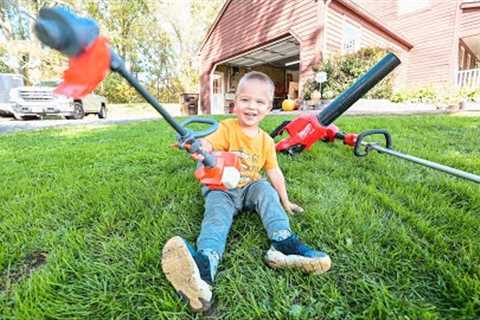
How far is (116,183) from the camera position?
6.23 feet

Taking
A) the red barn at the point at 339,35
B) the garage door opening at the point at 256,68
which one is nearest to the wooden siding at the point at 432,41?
the red barn at the point at 339,35

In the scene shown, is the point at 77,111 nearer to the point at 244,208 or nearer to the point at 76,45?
the point at 244,208

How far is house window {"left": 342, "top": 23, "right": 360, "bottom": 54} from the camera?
957 centimetres

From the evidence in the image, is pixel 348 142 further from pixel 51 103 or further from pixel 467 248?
pixel 51 103

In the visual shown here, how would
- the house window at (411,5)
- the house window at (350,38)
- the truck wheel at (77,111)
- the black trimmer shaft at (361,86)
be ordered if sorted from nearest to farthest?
the black trimmer shaft at (361,86) < the truck wheel at (77,111) < the house window at (350,38) < the house window at (411,5)

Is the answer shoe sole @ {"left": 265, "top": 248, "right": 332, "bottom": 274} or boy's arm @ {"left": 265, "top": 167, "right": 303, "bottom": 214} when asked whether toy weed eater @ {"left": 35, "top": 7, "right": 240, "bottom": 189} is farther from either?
boy's arm @ {"left": 265, "top": 167, "right": 303, "bottom": 214}

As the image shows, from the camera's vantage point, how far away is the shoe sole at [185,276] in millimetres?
921

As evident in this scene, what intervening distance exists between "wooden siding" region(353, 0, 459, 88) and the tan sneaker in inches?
470

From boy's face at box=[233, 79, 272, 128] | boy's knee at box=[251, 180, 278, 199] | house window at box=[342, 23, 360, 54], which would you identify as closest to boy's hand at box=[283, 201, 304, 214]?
boy's knee at box=[251, 180, 278, 199]

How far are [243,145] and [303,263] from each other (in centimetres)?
67

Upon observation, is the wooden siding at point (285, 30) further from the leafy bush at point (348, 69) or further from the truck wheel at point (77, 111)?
the truck wheel at point (77, 111)

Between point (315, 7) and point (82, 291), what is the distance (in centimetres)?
935

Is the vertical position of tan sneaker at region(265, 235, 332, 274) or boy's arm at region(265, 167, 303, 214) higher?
boy's arm at region(265, 167, 303, 214)

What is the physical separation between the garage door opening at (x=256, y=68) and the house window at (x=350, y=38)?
303 centimetres
